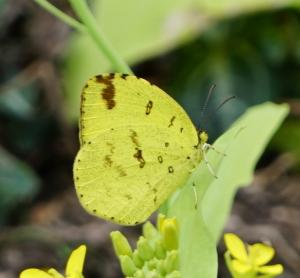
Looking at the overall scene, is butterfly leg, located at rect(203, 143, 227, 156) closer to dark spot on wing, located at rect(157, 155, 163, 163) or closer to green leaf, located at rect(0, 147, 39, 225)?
dark spot on wing, located at rect(157, 155, 163, 163)

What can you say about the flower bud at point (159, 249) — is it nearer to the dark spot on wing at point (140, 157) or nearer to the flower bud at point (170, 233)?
the flower bud at point (170, 233)

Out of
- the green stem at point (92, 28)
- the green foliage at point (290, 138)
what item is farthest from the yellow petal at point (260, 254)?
the green foliage at point (290, 138)

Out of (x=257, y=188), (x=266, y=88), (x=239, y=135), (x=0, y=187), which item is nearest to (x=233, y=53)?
(x=266, y=88)

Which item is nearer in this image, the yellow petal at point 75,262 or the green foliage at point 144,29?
the yellow petal at point 75,262

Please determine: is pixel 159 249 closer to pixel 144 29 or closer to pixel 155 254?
pixel 155 254

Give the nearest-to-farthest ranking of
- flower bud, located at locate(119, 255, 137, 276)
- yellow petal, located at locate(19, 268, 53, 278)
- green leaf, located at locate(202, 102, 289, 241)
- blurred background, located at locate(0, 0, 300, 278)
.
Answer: yellow petal, located at locate(19, 268, 53, 278), flower bud, located at locate(119, 255, 137, 276), green leaf, located at locate(202, 102, 289, 241), blurred background, located at locate(0, 0, 300, 278)

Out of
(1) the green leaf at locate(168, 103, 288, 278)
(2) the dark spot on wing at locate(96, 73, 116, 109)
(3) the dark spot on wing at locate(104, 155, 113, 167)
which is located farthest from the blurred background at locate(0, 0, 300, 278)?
(2) the dark spot on wing at locate(96, 73, 116, 109)

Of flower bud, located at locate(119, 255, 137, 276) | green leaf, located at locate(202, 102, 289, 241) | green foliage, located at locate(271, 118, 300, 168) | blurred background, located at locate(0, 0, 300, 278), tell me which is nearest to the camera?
flower bud, located at locate(119, 255, 137, 276)

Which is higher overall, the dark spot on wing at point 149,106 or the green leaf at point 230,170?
the dark spot on wing at point 149,106
